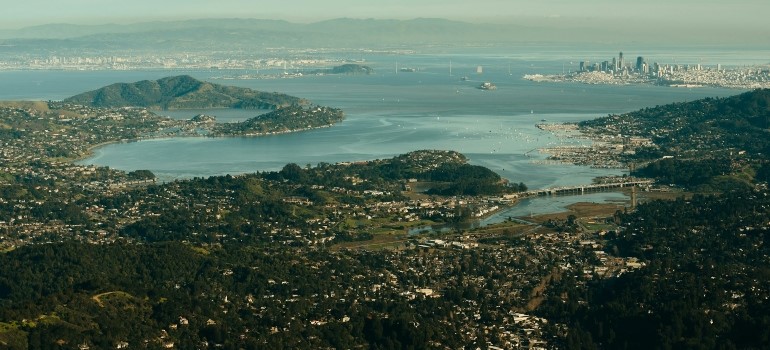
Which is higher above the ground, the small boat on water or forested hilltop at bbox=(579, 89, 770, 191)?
forested hilltop at bbox=(579, 89, 770, 191)

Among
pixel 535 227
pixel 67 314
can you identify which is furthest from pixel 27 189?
pixel 67 314

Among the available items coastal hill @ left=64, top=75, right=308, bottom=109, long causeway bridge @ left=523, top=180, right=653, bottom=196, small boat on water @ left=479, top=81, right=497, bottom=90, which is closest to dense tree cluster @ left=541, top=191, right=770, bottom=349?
long causeway bridge @ left=523, top=180, right=653, bottom=196

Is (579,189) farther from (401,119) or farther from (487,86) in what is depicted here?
(487,86)

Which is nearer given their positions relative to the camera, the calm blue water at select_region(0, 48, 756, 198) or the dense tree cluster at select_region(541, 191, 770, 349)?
the dense tree cluster at select_region(541, 191, 770, 349)

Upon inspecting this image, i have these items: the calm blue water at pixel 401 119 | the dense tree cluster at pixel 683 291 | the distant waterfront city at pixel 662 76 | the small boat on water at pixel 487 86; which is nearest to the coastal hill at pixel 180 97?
the calm blue water at pixel 401 119

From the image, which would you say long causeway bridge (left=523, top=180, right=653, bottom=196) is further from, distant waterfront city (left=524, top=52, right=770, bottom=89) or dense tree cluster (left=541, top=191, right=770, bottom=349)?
distant waterfront city (left=524, top=52, right=770, bottom=89)

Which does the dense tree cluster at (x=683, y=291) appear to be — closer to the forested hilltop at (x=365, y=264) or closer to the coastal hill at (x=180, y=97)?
the forested hilltop at (x=365, y=264)

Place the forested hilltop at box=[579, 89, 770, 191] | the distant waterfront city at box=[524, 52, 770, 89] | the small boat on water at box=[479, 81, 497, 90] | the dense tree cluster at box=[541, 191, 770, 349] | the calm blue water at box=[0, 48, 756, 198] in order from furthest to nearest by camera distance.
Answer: the distant waterfront city at box=[524, 52, 770, 89]
the small boat on water at box=[479, 81, 497, 90]
the calm blue water at box=[0, 48, 756, 198]
the forested hilltop at box=[579, 89, 770, 191]
the dense tree cluster at box=[541, 191, 770, 349]
